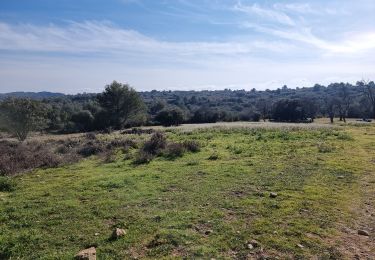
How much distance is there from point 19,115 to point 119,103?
2286cm

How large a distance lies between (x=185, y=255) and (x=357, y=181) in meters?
8.13

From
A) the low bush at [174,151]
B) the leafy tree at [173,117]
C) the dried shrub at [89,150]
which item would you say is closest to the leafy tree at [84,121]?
the leafy tree at [173,117]

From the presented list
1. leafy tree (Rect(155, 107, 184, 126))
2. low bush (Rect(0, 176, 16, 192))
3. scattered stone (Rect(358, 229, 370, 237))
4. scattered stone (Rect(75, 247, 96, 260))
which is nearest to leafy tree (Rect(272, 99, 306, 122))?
leafy tree (Rect(155, 107, 184, 126))

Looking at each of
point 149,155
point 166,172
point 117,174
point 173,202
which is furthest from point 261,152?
point 173,202

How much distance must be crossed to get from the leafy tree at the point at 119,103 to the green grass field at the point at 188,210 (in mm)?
45802

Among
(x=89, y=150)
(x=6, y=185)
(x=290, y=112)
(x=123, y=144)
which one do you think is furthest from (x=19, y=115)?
(x=290, y=112)

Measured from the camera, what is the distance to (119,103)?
201ft

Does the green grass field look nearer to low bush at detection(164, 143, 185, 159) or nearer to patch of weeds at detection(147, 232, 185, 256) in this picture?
patch of weeds at detection(147, 232, 185, 256)

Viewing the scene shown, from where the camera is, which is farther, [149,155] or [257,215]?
[149,155]

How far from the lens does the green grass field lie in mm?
6859

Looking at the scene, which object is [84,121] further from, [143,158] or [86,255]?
[86,255]

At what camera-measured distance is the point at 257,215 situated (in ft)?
28.3

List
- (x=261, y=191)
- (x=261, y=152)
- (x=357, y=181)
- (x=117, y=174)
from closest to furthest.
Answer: (x=261, y=191) → (x=357, y=181) → (x=117, y=174) → (x=261, y=152)

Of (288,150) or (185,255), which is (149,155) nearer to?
(288,150)
